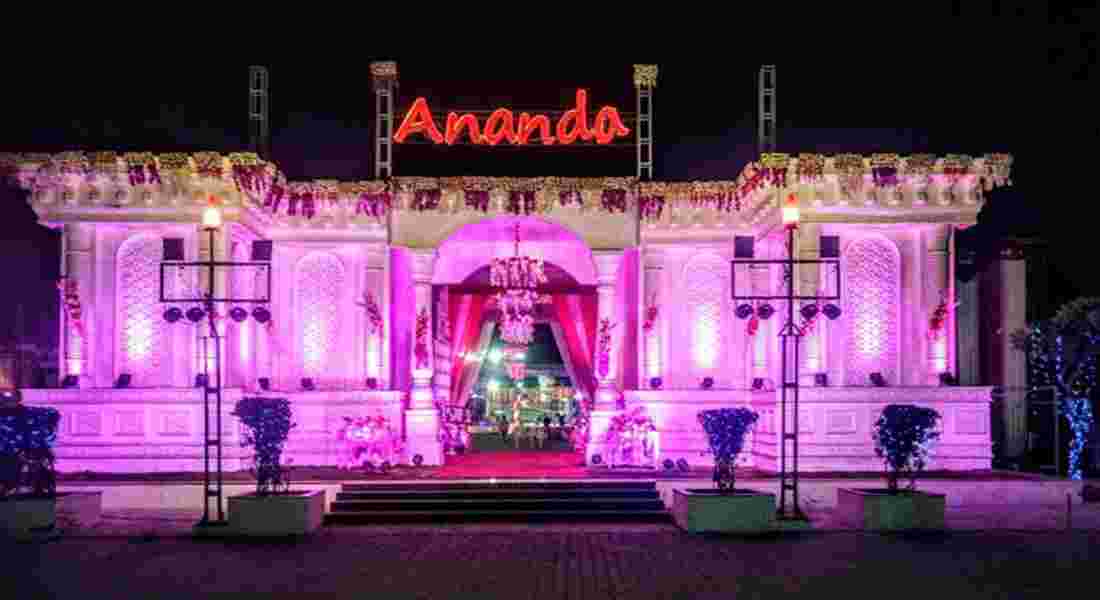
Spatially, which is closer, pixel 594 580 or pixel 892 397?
pixel 594 580

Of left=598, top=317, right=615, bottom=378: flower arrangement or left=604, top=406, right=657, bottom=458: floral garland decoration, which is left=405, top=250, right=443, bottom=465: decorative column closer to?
left=598, top=317, right=615, bottom=378: flower arrangement

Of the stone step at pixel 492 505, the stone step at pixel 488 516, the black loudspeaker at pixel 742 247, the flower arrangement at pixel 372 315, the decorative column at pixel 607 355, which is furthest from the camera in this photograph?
the flower arrangement at pixel 372 315

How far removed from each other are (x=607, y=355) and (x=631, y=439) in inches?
93.9

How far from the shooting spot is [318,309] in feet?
74.3

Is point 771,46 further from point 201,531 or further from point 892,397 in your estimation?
point 201,531

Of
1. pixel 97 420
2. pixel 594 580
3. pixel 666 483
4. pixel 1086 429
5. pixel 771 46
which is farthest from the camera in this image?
pixel 771 46

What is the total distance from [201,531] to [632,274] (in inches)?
441

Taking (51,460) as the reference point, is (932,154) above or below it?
above

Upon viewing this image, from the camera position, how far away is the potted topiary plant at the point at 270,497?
14.7 meters

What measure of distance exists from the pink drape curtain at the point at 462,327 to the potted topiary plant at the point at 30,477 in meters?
10.7

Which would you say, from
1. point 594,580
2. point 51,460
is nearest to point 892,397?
point 594,580

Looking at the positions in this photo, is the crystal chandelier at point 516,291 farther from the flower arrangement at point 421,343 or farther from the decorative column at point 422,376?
the flower arrangement at point 421,343

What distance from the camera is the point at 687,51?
922 inches

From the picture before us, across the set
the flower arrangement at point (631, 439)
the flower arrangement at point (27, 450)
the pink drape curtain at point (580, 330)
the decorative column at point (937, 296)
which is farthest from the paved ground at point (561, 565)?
the pink drape curtain at point (580, 330)
